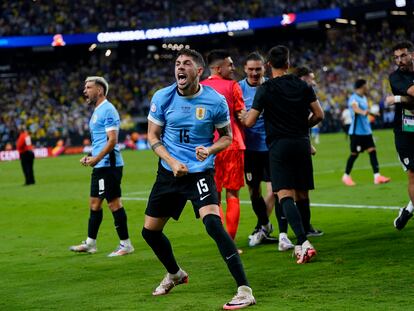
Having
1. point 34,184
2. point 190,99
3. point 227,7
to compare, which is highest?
point 227,7

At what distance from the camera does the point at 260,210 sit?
1156cm

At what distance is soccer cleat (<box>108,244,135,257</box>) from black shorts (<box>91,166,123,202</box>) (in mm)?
694

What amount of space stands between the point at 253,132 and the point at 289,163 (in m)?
1.45

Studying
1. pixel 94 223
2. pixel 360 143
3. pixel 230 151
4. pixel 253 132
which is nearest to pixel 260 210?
pixel 253 132

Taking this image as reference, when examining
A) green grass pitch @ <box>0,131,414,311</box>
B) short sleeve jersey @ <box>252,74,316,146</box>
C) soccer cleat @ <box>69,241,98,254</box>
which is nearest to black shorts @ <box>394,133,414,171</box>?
green grass pitch @ <box>0,131,414,311</box>

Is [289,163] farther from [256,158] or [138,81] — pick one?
[138,81]

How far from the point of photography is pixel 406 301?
7168 millimetres

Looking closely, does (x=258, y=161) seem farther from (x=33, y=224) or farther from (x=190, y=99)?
(x=33, y=224)

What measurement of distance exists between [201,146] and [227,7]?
5425 cm

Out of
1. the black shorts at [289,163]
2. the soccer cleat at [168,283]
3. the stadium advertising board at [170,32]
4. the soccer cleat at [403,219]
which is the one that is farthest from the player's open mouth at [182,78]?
the stadium advertising board at [170,32]

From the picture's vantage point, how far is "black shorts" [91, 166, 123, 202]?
37.7ft

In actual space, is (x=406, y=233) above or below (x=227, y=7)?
below

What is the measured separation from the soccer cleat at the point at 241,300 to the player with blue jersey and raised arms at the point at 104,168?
4.21m

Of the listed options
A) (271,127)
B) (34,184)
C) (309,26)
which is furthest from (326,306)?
(309,26)
